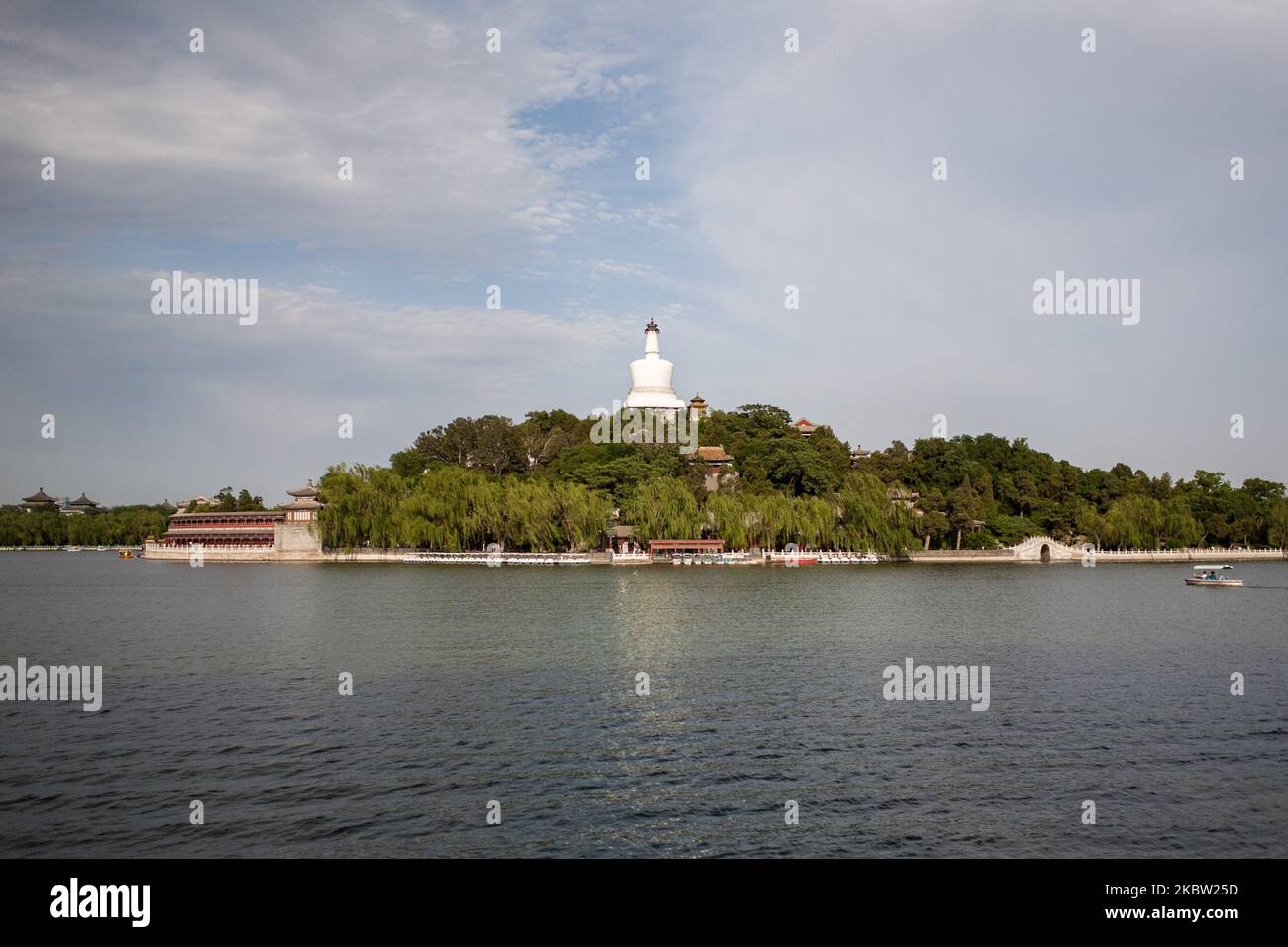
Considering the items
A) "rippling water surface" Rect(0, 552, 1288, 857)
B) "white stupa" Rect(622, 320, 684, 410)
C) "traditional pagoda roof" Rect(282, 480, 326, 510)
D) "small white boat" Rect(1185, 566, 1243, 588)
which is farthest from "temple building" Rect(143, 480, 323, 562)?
"small white boat" Rect(1185, 566, 1243, 588)

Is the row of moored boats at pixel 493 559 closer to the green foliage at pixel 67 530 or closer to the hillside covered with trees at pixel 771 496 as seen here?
the hillside covered with trees at pixel 771 496

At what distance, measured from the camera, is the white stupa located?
76.5 meters

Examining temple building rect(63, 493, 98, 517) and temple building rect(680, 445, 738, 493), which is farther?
temple building rect(63, 493, 98, 517)

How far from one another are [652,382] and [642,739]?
64388 millimetres

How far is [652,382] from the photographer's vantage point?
254 feet

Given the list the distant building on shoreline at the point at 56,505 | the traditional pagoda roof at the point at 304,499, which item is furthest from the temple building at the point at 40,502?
the traditional pagoda roof at the point at 304,499

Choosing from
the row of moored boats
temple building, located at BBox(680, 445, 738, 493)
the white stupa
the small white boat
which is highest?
the white stupa

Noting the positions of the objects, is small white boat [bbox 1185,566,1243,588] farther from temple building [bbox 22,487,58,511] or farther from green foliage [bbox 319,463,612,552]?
temple building [bbox 22,487,58,511]

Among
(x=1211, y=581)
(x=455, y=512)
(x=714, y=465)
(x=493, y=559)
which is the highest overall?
(x=714, y=465)

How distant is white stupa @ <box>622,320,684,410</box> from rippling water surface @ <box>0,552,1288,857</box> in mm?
48055

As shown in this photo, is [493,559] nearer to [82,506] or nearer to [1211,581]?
[1211,581]

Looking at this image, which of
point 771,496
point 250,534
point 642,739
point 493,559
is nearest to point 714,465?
point 771,496
